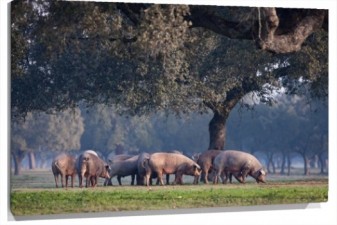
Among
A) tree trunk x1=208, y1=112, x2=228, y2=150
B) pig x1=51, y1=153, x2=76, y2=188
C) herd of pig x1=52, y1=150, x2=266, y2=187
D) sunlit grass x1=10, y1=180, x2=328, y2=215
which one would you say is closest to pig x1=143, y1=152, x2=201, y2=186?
herd of pig x1=52, y1=150, x2=266, y2=187

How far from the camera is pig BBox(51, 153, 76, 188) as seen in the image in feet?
69.5

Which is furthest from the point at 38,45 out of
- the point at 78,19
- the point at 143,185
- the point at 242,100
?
the point at 242,100

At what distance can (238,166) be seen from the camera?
2344 centimetres

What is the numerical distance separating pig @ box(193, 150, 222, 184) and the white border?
6.29 feet

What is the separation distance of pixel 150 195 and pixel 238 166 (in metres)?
2.91

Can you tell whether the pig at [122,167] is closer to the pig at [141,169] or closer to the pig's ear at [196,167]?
the pig at [141,169]

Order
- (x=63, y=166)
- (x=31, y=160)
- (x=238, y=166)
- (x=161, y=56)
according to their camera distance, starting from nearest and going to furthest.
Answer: (x=31, y=160)
(x=63, y=166)
(x=161, y=56)
(x=238, y=166)

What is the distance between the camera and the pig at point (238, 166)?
23.1 meters

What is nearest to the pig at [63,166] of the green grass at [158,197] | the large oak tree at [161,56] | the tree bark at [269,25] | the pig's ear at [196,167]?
the green grass at [158,197]

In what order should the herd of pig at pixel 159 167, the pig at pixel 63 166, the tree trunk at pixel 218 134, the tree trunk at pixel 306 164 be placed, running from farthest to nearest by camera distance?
1. the tree trunk at pixel 306 164
2. the tree trunk at pixel 218 134
3. the herd of pig at pixel 159 167
4. the pig at pixel 63 166

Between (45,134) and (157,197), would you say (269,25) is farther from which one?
(45,134)

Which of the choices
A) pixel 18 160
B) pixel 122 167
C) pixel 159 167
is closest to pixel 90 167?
pixel 122 167

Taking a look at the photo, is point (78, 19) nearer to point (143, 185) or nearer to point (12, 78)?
point (12, 78)

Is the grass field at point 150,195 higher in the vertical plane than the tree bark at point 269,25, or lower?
lower
